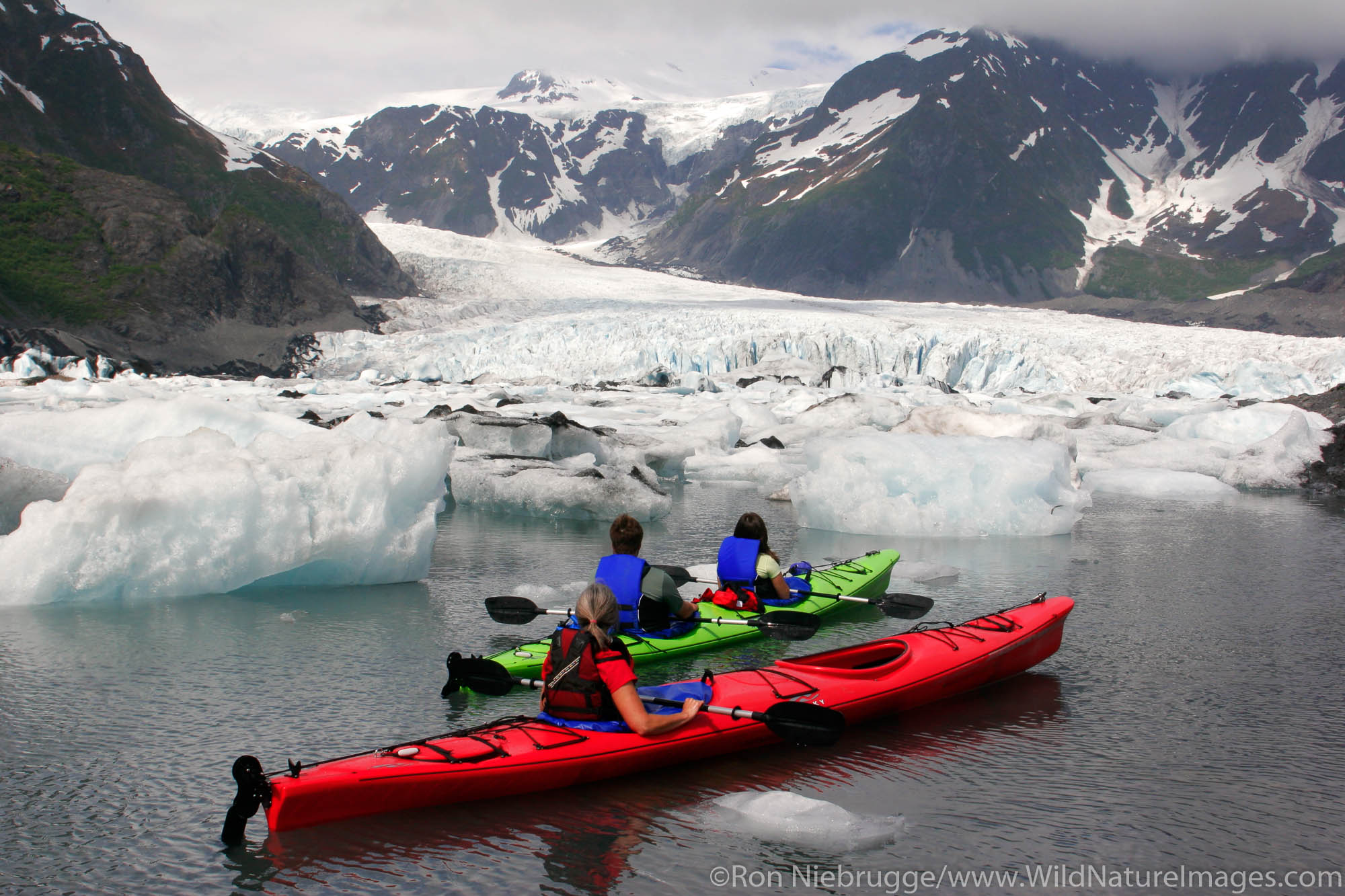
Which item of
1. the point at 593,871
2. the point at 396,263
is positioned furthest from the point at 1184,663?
the point at 396,263

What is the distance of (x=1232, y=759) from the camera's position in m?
4.36

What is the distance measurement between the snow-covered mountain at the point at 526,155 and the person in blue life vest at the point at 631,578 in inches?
4661

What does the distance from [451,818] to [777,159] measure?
363 feet

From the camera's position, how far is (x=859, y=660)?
16.8 feet

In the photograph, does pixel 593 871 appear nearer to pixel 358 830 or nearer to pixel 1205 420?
pixel 358 830

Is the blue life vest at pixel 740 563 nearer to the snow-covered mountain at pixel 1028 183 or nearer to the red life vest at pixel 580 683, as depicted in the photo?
the red life vest at pixel 580 683

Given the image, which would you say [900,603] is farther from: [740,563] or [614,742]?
[614,742]

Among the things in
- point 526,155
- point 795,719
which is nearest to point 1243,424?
point 795,719

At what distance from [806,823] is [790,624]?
88.3 inches

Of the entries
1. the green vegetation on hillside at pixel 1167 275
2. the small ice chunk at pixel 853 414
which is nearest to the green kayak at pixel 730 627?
the small ice chunk at pixel 853 414

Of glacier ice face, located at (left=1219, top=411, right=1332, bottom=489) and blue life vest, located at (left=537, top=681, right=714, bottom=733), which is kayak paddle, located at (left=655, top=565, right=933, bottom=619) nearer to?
blue life vest, located at (left=537, top=681, right=714, bottom=733)

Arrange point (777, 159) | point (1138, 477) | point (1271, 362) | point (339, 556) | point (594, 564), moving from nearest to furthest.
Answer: point (339, 556) < point (594, 564) < point (1138, 477) < point (1271, 362) < point (777, 159)

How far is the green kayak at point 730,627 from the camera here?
5230 mm

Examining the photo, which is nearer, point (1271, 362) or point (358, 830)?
point (358, 830)
